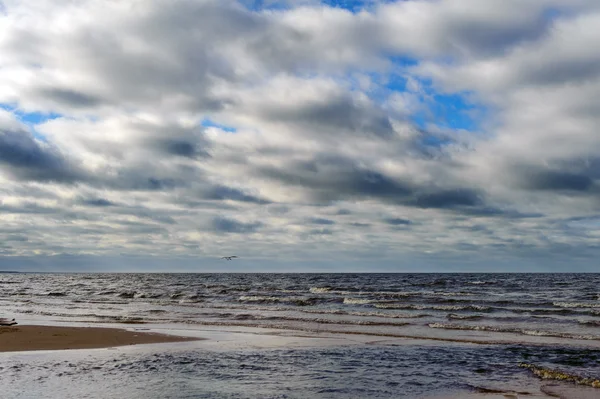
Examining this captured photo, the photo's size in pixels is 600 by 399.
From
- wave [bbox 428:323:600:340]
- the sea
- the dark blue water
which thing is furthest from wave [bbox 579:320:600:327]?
the dark blue water

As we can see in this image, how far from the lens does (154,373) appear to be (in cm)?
1294

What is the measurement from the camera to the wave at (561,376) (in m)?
12.6

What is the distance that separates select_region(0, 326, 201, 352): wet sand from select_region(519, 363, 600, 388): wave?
12.4 meters

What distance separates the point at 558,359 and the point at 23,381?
14.5 metres

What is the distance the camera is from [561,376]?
13312mm

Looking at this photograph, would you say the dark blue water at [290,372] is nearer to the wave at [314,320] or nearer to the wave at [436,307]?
the wave at [314,320]

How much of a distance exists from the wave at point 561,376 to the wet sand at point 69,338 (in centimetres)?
1238

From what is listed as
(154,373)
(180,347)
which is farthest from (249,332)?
(154,373)

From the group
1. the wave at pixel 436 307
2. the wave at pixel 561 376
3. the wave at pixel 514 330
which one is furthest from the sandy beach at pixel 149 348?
the wave at pixel 436 307

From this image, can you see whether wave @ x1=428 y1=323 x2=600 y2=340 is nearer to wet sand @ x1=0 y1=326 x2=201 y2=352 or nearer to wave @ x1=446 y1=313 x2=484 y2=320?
wave @ x1=446 y1=313 x2=484 y2=320

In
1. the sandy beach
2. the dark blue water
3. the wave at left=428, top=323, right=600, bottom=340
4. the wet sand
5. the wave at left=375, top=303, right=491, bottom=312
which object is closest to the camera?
the dark blue water

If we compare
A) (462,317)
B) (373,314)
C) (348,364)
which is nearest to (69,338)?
(348,364)

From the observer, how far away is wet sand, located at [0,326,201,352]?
60.1 ft

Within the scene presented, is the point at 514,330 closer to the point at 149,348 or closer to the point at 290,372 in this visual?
the point at 290,372
